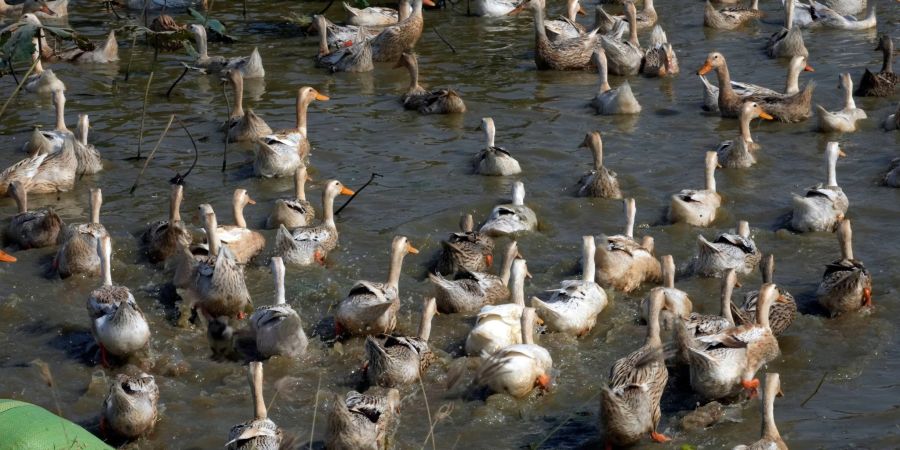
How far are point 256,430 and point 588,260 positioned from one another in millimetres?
3424

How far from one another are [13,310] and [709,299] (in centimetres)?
540

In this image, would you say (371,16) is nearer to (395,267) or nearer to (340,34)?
(340,34)

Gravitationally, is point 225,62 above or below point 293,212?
below

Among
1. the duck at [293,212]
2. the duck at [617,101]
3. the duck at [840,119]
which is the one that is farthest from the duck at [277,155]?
the duck at [840,119]

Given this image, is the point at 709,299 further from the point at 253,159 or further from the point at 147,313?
the point at 253,159

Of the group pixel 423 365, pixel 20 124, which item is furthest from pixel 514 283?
pixel 20 124

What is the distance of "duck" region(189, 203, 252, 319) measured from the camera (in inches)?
383

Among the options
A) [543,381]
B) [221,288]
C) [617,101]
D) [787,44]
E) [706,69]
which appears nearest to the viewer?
[543,381]

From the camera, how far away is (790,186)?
12.5 meters

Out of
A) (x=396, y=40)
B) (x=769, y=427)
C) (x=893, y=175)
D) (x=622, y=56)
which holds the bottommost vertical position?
(x=396, y=40)

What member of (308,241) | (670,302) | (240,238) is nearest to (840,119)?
(670,302)

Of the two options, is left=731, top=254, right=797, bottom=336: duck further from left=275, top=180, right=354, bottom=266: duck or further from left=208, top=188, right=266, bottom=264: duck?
left=208, top=188, right=266, bottom=264: duck

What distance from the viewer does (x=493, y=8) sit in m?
19.1

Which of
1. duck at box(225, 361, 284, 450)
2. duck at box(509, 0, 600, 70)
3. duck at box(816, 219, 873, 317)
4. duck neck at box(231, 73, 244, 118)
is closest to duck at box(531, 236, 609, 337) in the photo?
duck at box(816, 219, 873, 317)
